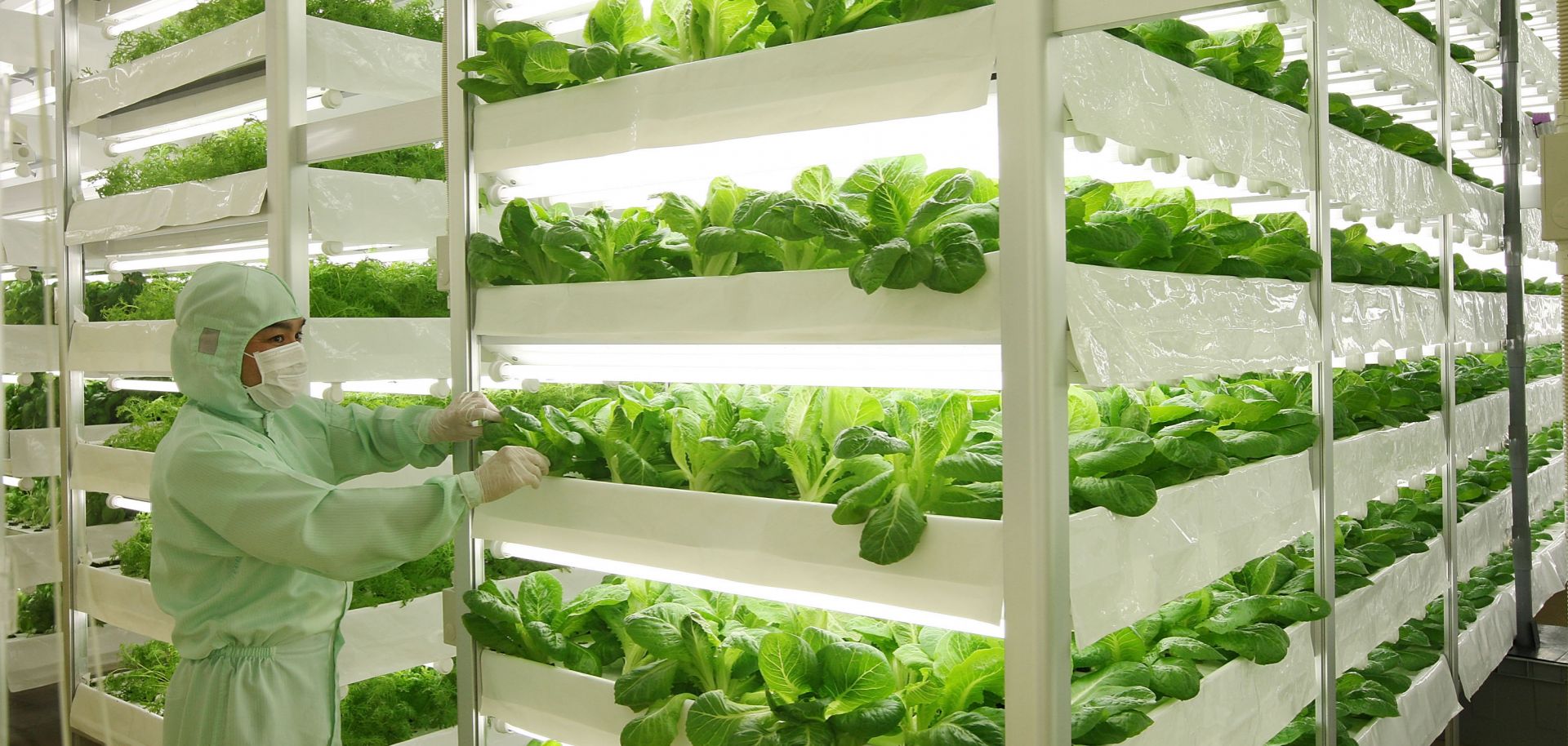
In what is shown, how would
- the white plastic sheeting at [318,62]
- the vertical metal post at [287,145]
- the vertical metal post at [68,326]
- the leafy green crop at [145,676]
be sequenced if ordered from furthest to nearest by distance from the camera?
the vertical metal post at [68,326] → the leafy green crop at [145,676] → the white plastic sheeting at [318,62] → the vertical metal post at [287,145]

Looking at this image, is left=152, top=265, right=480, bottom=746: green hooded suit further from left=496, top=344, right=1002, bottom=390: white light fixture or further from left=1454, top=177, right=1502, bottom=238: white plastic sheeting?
left=1454, top=177, right=1502, bottom=238: white plastic sheeting

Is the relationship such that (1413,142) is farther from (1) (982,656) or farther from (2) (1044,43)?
(1) (982,656)

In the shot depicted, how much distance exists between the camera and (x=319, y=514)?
212 cm

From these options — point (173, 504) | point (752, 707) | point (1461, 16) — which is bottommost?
point (752, 707)

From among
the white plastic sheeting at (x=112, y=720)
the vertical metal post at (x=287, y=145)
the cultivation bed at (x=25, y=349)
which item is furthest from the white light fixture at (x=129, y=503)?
the vertical metal post at (x=287, y=145)

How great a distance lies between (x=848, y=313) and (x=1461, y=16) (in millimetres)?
2834

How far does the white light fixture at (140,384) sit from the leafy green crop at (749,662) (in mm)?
1916

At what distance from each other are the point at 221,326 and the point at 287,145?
0.86 m

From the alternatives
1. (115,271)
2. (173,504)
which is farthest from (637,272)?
(115,271)

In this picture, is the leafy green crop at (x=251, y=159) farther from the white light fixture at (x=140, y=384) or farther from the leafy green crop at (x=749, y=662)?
the leafy green crop at (x=749, y=662)

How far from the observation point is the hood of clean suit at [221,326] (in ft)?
7.57

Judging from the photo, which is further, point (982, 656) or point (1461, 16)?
point (1461, 16)

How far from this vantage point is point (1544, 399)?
4.18 metres

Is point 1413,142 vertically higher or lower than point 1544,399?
higher
